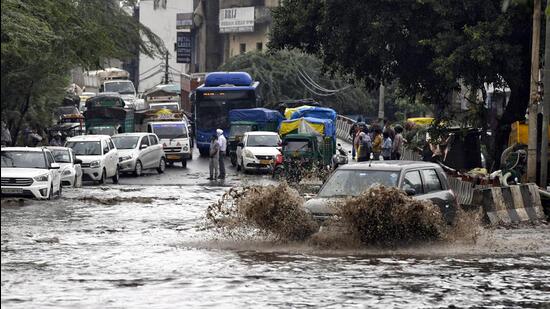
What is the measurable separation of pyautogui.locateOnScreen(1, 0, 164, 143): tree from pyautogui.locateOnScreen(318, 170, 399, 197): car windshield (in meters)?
6.77

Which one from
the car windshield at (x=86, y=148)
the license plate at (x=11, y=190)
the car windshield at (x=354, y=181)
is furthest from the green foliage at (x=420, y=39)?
the car windshield at (x=354, y=181)

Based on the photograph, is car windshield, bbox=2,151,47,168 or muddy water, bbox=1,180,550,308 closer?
muddy water, bbox=1,180,550,308

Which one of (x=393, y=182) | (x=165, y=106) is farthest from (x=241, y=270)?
(x=165, y=106)

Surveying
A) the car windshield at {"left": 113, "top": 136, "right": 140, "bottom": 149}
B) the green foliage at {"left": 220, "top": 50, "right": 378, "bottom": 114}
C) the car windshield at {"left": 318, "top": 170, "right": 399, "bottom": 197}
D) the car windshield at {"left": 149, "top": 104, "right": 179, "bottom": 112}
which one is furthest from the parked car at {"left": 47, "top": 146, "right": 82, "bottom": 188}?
the green foliage at {"left": 220, "top": 50, "right": 378, "bottom": 114}

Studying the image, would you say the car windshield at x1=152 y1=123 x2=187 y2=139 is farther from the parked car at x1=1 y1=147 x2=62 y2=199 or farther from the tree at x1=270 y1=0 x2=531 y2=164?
the parked car at x1=1 y1=147 x2=62 y2=199

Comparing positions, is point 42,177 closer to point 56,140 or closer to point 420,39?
point 420,39

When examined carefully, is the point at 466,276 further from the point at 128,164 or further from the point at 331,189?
the point at 128,164

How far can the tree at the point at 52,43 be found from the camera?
95.2 ft

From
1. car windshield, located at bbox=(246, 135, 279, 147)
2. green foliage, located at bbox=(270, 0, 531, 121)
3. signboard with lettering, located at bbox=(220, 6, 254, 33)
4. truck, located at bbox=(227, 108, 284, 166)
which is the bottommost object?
car windshield, located at bbox=(246, 135, 279, 147)

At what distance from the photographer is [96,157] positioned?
3875 cm

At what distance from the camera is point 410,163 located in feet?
64.2

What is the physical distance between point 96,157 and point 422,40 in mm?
12109

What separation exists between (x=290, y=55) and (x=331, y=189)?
2848 inches

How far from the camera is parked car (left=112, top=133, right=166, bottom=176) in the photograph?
4322 cm
